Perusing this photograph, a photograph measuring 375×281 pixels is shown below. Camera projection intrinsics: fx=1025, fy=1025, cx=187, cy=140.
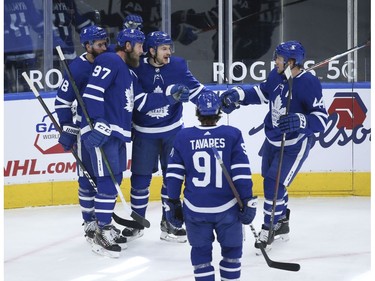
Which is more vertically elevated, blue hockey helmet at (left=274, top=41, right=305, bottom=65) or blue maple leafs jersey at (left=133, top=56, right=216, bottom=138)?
blue hockey helmet at (left=274, top=41, right=305, bottom=65)

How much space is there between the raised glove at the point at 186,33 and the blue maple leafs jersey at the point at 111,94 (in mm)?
2096

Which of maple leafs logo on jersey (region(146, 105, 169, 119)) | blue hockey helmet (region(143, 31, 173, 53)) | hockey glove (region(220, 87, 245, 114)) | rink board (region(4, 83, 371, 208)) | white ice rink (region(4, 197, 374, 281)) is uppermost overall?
blue hockey helmet (region(143, 31, 173, 53))

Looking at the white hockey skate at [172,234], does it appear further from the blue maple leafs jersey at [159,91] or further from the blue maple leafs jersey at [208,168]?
the blue maple leafs jersey at [208,168]

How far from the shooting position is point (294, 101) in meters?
5.39

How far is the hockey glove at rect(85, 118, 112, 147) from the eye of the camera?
522cm

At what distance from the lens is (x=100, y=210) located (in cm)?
540

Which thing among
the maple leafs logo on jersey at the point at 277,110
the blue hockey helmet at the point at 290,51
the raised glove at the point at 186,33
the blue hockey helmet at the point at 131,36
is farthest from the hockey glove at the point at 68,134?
the raised glove at the point at 186,33

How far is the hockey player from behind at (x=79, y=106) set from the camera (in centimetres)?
544

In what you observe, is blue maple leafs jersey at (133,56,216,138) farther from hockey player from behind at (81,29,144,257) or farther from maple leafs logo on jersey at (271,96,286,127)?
maple leafs logo on jersey at (271,96,286,127)

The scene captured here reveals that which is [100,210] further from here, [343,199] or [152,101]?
[343,199]

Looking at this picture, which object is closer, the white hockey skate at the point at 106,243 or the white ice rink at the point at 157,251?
the white ice rink at the point at 157,251

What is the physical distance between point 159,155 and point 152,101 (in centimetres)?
47

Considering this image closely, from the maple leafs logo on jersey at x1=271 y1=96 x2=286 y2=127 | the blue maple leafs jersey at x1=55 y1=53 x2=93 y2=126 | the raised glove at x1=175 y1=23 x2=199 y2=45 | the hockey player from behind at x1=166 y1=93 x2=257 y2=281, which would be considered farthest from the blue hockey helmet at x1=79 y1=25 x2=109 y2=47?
the raised glove at x1=175 y1=23 x2=199 y2=45

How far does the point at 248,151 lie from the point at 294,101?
1713 millimetres
